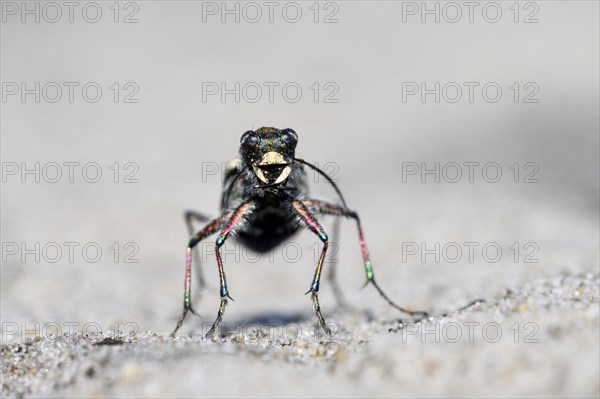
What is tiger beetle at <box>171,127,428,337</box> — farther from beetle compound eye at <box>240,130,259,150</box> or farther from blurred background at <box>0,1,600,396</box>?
blurred background at <box>0,1,600,396</box>

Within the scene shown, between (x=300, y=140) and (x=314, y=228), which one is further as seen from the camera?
(x=300, y=140)

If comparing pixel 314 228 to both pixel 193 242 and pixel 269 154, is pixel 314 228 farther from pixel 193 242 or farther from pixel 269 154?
pixel 193 242

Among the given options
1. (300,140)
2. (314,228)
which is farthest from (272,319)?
(300,140)

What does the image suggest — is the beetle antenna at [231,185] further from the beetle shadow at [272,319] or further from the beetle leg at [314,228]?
the beetle shadow at [272,319]

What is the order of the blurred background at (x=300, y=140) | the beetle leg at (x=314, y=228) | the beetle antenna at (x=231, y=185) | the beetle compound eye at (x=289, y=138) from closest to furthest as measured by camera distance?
the beetle leg at (x=314, y=228)
the beetle compound eye at (x=289, y=138)
the beetle antenna at (x=231, y=185)
the blurred background at (x=300, y=140)

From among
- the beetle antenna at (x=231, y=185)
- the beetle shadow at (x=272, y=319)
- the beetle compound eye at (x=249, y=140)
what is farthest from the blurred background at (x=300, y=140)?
the beetle compound eye at (x=249, y=140)

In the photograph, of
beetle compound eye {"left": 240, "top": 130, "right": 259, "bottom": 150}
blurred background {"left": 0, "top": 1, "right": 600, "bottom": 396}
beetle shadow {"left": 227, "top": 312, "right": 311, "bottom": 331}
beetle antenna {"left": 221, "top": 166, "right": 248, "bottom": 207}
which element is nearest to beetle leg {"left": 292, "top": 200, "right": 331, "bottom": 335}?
beetle antenna {"left": 221, "top": 166, "right": 248, "bottom": 207}
